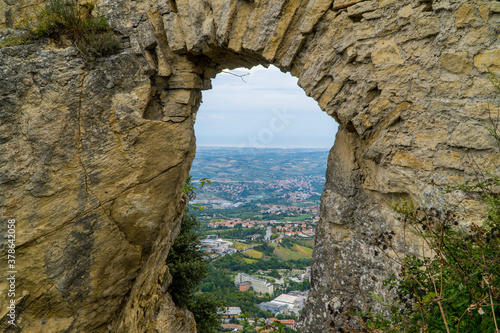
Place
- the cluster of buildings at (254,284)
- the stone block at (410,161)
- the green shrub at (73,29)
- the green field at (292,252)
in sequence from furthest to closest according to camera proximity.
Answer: the green field at (292,252)
the cluster of buildings at (254,284)
the green shrub at (73,29)
the stone block at (410,161)

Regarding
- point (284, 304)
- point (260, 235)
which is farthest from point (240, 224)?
point (284, 304)

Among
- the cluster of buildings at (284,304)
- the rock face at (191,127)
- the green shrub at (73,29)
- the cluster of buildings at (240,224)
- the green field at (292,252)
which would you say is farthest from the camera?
the cluster of buildings at (240,224)

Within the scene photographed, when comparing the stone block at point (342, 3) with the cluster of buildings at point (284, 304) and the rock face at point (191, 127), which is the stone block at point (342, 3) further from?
the cluster of buildings at point (284, 304)

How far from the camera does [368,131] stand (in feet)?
11.5

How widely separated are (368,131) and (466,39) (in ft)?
3.70

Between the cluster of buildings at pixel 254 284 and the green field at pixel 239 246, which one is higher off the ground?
the cluster of buildings at pixel 254 284

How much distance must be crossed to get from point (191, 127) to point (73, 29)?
1872 mm

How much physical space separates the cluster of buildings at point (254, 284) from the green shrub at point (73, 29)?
37.9ft

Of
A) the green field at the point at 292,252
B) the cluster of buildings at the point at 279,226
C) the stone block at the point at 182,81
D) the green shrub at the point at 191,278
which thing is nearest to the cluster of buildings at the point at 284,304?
the green shrub at the point at 191,278

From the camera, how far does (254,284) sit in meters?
14.6

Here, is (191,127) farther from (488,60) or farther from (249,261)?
(249,261)

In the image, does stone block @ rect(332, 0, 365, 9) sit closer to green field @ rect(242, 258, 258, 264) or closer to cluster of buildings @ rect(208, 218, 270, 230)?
green field @ rect(242, 258, 258, 264)

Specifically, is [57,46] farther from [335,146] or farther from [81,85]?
[335,146]

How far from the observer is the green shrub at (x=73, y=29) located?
415cm
